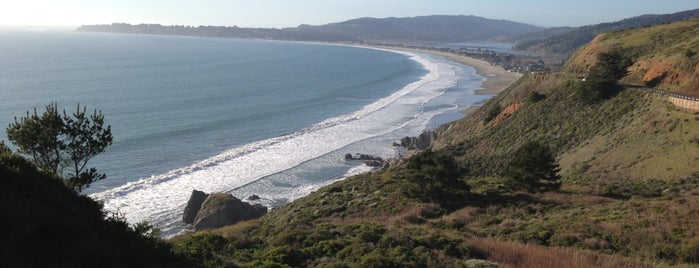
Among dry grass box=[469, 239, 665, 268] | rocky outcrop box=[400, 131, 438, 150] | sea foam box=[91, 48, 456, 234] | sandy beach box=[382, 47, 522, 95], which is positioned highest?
dry grass box=[469, 239, 665, 268]

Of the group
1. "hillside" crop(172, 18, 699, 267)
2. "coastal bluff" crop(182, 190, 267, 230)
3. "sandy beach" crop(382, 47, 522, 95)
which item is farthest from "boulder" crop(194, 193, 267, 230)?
"sandy beach" crop(382, 47, 522, 95)

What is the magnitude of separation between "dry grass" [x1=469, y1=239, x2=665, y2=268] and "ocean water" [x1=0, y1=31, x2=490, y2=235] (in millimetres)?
21218

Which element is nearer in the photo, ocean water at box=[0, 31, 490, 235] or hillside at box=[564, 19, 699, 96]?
hillside at box=[564, 19, 699, 96]

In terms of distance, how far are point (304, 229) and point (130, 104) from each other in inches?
2321

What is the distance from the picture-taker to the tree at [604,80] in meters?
39.5

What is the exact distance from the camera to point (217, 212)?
29.0 m

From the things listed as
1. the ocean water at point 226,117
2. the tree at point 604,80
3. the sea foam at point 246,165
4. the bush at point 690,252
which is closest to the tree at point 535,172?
the bush at point 690,252

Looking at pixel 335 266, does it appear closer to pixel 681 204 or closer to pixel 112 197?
pixel 681 204

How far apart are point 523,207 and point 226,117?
4885cm

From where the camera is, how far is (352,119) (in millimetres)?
67312

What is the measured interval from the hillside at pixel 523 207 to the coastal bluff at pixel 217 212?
8.01ft

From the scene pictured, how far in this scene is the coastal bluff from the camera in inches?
1143

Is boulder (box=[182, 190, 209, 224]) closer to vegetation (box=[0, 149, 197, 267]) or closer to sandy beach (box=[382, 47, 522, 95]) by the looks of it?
vegetation (box=[0, 149, 197, 267])

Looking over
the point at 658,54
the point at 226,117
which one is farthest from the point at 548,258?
the point at 226,117
